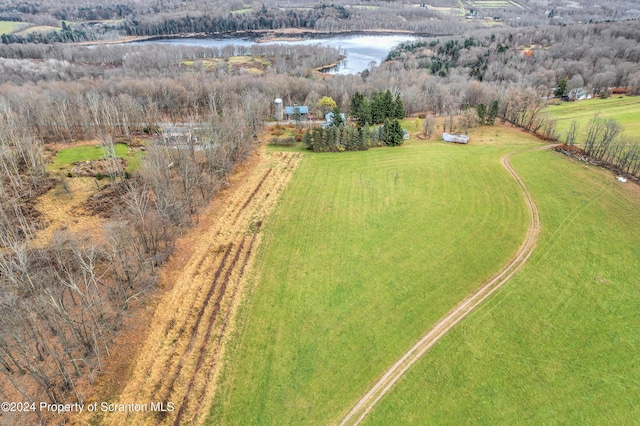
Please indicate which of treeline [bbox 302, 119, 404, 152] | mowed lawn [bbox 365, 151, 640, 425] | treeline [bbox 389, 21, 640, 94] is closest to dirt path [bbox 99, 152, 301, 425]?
mowed lawn [bbox 365, 151, 640, 425]

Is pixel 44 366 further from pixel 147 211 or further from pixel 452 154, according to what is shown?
pixel 452 154

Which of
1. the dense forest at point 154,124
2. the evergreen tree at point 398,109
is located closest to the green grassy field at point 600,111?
the dense forest at point 154,124

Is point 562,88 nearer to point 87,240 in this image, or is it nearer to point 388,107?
point 388,107

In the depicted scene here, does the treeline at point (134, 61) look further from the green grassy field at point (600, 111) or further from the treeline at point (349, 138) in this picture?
the green grassy field at point (600, 111)

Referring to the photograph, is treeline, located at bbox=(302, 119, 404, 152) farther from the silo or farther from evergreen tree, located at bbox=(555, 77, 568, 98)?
evergreen tree, located at bbox=(555, 77, 568, 98)

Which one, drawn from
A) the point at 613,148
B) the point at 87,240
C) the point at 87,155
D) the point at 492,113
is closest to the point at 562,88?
the point at 492,113

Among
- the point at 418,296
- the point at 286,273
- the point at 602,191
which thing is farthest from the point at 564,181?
the point at 286,273
